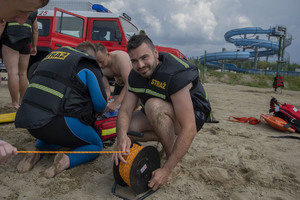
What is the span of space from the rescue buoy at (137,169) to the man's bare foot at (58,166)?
1.87ft

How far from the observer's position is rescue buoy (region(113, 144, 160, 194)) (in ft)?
5.79

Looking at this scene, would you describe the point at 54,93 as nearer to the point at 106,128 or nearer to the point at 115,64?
the point at 106,128

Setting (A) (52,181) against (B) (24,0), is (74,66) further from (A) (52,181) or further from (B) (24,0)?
(B) (24,0)

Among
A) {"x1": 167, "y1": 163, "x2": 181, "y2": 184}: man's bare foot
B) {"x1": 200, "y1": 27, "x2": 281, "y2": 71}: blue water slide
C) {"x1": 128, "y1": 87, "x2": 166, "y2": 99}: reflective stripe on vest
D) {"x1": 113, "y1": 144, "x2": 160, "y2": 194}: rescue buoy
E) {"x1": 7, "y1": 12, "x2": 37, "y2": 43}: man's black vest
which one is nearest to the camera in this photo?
{"x1": 113, "y1": 144, "x2": 160, "y2": 194}: rescue buoy

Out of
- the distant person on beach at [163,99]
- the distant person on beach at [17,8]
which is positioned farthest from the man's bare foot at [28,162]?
the distant person on beach at [17,8]

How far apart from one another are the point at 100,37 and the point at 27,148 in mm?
5060

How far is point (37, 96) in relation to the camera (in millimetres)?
2076

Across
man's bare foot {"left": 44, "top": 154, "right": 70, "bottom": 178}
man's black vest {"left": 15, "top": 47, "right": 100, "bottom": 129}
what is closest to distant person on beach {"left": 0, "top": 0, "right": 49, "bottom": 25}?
man's black vest {"left": 15, "top": 47, "right": 100, "bottom": 129}

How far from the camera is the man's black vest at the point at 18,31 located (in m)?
3.60

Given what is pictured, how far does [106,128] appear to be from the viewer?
9.16ft

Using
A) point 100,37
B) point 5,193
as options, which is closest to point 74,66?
point 5,193

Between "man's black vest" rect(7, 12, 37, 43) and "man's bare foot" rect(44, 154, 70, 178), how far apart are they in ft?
8.00

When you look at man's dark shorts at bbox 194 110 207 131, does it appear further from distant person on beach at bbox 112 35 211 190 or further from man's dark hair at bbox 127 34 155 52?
man's dark hair at bbox 127 34 155 52

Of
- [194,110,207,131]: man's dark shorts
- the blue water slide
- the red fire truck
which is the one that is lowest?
[194,110,207,131]: man's dark shorts
